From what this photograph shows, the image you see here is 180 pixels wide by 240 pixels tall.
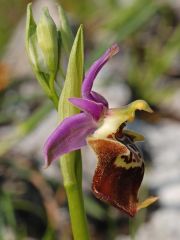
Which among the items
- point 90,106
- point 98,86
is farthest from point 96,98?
point 98,86

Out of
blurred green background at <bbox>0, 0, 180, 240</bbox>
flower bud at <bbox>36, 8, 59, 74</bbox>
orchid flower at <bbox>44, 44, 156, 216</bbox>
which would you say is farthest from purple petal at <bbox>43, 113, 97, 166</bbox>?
blurred green background at <bbox>0, 0, 180, 240</bbox>

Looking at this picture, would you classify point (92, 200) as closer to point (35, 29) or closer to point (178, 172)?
point (178, 172)

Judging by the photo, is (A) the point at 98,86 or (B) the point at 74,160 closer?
(B) the point at 74,160

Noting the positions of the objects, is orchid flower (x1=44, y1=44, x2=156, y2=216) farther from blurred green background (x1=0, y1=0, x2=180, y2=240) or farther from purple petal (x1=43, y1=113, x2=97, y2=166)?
blurred green background (x1=0, y1=0, x2=180, y2=240)

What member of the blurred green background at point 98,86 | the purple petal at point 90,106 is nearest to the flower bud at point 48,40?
the purple petal at point 90,106

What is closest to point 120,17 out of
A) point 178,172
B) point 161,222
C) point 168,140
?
point 168,140

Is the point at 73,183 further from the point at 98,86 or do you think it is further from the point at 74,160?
the point at 98,86
